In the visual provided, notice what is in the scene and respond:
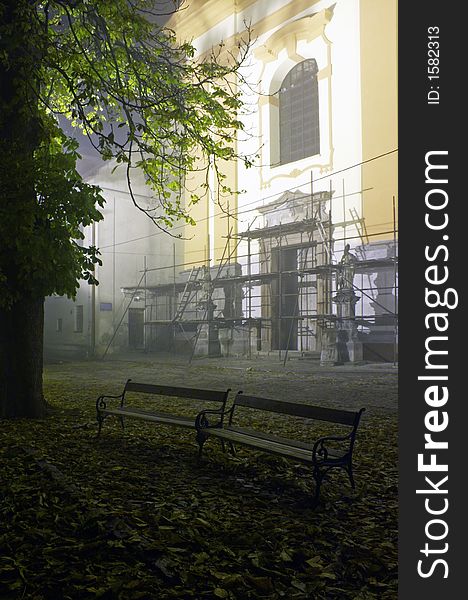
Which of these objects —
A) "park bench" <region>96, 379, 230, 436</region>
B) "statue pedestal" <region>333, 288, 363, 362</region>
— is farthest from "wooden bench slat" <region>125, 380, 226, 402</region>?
"statue pedestal" <region>333, 288, 363, 362</region>

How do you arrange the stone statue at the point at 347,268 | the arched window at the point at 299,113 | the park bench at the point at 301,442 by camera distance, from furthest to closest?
the arched window at the point at 299,113
the stone statue at the point at 347,268
the park bench at the point at 301,442

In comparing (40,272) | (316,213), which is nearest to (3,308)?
(40,272)

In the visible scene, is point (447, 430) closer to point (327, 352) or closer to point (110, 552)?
point (110, 552)

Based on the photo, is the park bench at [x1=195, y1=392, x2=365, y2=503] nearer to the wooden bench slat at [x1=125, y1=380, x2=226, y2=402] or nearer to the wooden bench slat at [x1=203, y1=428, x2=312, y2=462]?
the wooden bench slat at [x1=203, y1=428, x2=312, y2=462]

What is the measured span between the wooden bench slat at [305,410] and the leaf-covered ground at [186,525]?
548 millimetres

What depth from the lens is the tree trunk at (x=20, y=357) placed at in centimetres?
744

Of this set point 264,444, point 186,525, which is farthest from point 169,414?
point 186,525

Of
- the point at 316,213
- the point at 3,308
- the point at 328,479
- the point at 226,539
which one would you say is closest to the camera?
the point at 226,539

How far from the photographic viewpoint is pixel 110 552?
3.28m

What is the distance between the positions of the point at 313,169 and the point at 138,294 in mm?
11176

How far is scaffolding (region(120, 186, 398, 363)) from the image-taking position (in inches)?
637

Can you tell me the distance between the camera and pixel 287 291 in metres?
20.1

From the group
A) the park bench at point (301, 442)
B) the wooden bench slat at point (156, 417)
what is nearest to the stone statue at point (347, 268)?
the wooden bench slat at point (156, 417)

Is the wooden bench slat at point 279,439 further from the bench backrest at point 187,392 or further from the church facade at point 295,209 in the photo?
the church facade at point 295,209
